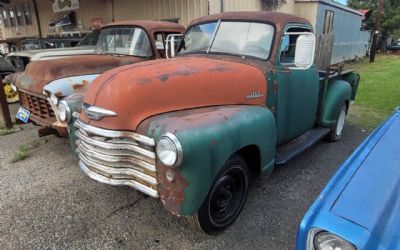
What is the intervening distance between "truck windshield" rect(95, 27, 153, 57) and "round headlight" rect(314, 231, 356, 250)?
4711 millimetres

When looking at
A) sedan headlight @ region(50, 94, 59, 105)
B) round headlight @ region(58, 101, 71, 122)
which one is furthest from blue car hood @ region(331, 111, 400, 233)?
sedan headlight @ region(50, 94, 59, 105)

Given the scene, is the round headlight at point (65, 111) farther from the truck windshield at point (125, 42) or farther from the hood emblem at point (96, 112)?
the truck windshield at point (125, 42)

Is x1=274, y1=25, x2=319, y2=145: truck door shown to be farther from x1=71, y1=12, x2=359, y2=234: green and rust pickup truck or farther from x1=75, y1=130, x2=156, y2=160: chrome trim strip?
x1=75, y1=130, x2=156, y2=160: chrome trim strip

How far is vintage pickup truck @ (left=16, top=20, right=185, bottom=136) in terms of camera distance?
433cm

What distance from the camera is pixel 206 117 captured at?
8.26 feet

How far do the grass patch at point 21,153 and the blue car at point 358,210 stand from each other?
4435mm

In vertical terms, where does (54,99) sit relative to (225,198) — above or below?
above

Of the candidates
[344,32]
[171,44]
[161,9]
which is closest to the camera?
[171,44]

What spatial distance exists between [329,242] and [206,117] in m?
1.38

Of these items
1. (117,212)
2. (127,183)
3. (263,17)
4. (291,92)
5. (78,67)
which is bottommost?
(117,212)

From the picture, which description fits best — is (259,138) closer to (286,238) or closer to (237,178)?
(237,178)

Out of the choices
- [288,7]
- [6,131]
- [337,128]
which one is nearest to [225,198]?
[337,128]

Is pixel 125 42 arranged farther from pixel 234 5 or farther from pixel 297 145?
pixel 234 5

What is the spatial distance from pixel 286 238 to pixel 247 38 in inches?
87.5
